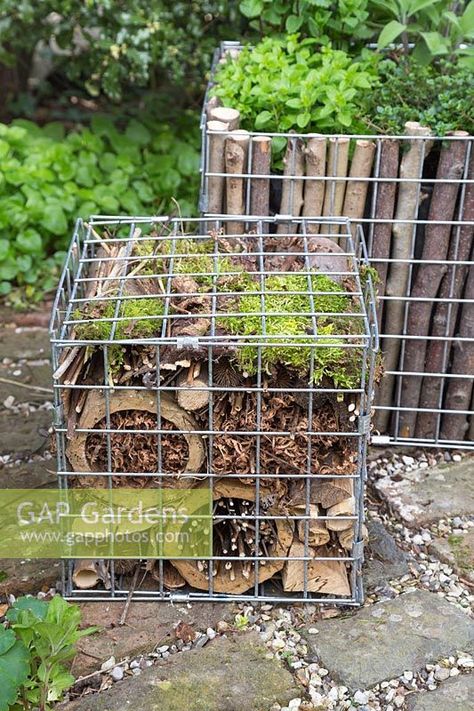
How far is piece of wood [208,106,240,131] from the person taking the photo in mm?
3391

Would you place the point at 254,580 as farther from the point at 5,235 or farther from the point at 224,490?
the point at 5,235

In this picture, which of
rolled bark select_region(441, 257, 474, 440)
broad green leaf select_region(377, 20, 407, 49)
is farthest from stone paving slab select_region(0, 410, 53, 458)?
broad green leaf select_region(377, 20, 407, 49)

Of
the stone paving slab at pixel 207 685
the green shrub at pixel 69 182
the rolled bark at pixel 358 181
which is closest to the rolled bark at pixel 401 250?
the rolled bark at pixel 358 181

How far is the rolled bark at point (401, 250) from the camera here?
3320mm

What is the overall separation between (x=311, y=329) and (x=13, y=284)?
2720 mm

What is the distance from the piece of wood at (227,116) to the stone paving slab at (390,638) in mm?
1755

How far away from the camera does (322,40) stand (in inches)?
146

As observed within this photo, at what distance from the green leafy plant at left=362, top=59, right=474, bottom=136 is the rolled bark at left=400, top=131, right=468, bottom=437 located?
0.32 feet

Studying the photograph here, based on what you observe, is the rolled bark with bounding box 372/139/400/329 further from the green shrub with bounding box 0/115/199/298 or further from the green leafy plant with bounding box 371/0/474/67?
the green shrub with bounding box 0/115/199/298

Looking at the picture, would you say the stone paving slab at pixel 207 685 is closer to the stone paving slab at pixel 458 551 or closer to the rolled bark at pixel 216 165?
the stone paving slab at pixel 458 551

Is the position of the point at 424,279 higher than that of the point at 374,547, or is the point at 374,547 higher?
the point at 424,279

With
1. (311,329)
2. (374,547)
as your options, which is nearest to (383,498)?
(374,547)

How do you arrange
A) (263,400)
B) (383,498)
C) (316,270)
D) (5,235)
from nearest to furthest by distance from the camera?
(263,400), (316,270), (383,498), (5,235)

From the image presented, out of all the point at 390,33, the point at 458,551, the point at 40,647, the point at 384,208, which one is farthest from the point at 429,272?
the point at 40,647
